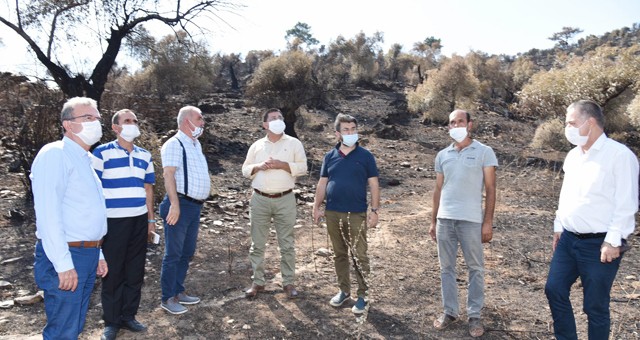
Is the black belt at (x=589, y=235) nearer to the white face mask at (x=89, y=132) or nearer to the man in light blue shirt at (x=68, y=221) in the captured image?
the man in light blue shirt at (x=68, y=221)

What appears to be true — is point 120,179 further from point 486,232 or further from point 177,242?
point 486,232

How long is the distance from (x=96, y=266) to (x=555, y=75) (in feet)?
64.6

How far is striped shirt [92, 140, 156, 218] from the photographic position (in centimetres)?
356

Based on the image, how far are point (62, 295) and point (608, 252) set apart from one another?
3206 millimetres

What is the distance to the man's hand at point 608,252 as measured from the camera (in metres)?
2.85

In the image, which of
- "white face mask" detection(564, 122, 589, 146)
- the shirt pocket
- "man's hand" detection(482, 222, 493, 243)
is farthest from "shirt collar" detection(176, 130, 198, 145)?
"white face mask" detection(564, 122, 589, 146)

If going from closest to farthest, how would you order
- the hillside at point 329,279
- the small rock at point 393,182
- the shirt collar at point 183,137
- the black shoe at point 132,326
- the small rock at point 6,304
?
the black shoe at point 132,326 → the hillside at point 329,279 → the shirt collar at point 183,137 → the small rock at point 6,304 → the small rock at point 393,182

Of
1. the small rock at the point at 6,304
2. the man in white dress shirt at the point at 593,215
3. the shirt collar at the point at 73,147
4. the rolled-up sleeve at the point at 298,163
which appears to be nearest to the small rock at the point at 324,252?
the rolled-up sleeve at the point at 298,163

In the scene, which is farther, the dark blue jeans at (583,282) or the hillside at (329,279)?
the hillside at (329,279)

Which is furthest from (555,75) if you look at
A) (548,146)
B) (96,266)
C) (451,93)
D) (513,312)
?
(96,266)

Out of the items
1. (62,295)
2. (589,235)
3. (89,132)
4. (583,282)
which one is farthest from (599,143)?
(62,295)

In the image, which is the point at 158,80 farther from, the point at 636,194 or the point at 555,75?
the point at 636,194

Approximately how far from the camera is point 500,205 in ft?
30.3

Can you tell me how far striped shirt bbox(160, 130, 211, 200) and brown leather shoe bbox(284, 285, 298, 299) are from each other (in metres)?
1.23
